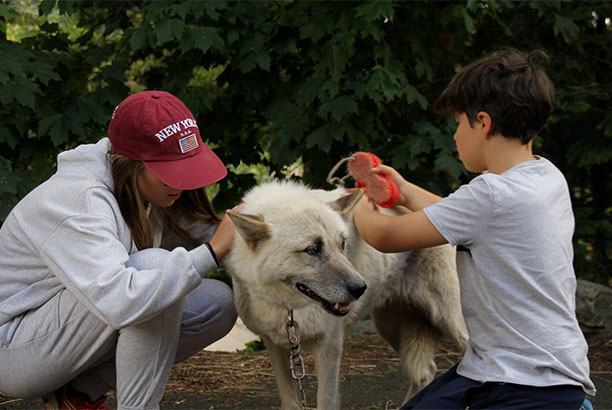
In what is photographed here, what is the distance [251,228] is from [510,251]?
1067 mm

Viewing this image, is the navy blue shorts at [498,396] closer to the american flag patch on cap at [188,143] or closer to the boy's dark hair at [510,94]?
the boy's dark hair at [510,94]

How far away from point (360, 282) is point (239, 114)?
274cm

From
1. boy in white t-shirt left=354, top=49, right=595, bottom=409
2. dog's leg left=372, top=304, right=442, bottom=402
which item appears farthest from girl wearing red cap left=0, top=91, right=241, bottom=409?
dog's leg left=372, top=304, right=442, bottom=402

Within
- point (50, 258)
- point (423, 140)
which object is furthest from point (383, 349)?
point (50, 258)

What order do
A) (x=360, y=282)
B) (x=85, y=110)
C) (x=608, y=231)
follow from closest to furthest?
(x=360, y=282) < (x=85, y=110) < (x=608, y=231)

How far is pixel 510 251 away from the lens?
2.21m

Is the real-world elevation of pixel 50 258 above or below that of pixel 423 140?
above

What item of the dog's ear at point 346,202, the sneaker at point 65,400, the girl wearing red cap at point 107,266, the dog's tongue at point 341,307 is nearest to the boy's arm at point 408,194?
the dog's ear at point 346,202

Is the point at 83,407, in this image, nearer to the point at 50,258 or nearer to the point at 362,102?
the point at 50,258

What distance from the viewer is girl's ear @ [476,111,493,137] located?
7.53 feet

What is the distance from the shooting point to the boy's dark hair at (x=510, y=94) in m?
2.26

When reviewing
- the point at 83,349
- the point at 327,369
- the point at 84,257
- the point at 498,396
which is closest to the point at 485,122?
the point at 498,396

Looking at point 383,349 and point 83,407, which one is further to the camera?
point 383,349

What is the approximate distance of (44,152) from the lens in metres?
4.36
